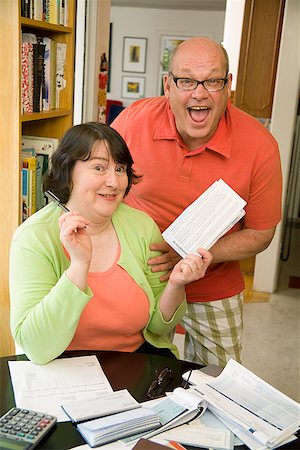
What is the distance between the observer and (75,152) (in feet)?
5.06

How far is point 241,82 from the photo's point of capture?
4.07 meters

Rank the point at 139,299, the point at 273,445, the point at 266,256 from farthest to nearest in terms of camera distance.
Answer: the point at 266,256, the point at 139,299, the point at 273,445

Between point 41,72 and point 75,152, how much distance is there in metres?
0.93

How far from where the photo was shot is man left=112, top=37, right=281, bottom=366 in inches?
69.1

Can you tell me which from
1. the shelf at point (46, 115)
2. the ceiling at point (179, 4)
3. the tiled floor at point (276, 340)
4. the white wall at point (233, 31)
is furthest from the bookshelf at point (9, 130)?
the ceiling at point (179, 4)

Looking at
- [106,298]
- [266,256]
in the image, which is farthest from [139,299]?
[266,256]

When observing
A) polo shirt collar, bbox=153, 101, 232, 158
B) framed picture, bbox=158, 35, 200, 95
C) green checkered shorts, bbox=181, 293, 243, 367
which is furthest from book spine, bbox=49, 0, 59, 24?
framed picture, bbox=158, 35, 200, 95

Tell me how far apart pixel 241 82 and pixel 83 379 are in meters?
3.20

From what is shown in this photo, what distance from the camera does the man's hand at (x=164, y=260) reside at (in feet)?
5.50

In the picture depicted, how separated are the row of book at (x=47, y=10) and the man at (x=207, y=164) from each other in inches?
23.1

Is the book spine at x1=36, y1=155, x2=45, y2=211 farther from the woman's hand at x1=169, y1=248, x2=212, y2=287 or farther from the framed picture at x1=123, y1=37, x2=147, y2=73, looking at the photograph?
the framed picture at x1=123, y1=37, x2=147, y2=73

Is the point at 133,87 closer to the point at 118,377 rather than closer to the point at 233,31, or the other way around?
the point at 233,31

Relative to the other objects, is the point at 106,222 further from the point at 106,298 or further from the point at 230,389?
the point at 230,389

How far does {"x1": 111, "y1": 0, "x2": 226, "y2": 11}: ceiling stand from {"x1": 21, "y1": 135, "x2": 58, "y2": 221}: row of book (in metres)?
5.29
